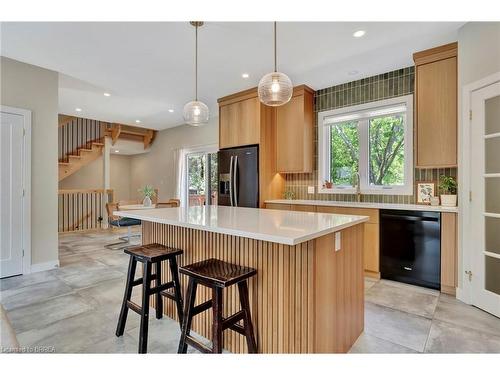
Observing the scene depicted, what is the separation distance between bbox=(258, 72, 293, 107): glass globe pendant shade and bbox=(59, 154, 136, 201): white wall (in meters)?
7.92

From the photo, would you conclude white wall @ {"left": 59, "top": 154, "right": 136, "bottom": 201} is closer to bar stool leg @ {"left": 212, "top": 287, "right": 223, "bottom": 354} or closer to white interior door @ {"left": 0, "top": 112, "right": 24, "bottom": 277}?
white interior door @ {"left": 0, "top": 112, "right": 24, "bottom": 277}

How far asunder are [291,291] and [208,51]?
2.77 meters

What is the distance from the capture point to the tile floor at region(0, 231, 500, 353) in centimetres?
195

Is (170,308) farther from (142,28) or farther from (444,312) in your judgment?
(142,28)

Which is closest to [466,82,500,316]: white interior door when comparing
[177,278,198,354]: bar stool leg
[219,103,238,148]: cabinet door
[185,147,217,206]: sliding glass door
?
[177,278,198,354]: bar stool leg

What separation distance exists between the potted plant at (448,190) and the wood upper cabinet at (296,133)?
5.79ft

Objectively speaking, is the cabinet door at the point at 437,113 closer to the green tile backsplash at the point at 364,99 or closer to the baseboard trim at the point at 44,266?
the green tile backsplash at the point at 364,99

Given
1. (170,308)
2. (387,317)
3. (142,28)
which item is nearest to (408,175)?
(387,317)

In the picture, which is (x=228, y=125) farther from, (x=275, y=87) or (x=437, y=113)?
(x=437, y=113)

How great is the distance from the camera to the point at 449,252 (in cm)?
284

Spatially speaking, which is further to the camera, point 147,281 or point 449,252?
point 449,252

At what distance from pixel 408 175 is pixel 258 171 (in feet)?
6.85

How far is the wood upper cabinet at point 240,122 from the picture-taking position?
4.33m

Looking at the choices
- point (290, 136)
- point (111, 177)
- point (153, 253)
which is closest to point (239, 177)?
point (290, 136)
